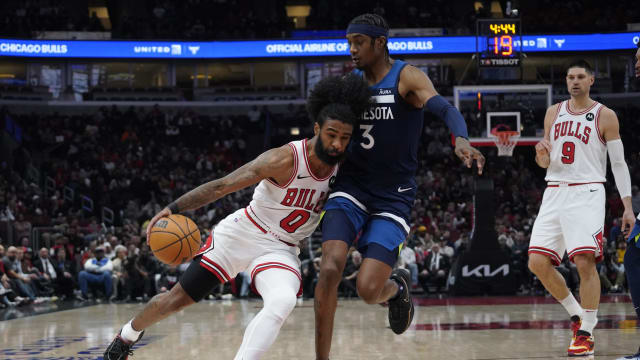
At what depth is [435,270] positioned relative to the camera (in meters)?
15.3

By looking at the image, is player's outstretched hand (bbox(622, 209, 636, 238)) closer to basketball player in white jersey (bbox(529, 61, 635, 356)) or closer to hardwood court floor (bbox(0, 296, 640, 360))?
basketball player in white jersey (bbox(529, 61, 635, 356))

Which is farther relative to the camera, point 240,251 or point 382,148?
point 382,148

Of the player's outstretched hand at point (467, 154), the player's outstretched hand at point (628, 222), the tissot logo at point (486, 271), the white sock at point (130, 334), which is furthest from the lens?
the tissot logo at point (486, 271)

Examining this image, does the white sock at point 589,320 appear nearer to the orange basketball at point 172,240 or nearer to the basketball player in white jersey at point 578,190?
the basketball player in white jersey at point 578,190

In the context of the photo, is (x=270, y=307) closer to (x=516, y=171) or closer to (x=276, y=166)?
(x=276, y=166)

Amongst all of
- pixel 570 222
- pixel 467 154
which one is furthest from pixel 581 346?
pixel 467 154

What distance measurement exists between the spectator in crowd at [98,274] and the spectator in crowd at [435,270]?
609 centimetres

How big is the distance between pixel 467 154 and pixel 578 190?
222cm

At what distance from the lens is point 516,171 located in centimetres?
2398

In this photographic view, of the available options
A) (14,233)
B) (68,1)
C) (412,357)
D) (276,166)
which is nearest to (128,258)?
(14,233)

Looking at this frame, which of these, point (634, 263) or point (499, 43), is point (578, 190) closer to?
point (634, 263)

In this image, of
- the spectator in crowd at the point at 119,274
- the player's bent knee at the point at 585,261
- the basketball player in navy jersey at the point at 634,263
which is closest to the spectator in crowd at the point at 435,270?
the spectator in crowd at the point at 119,274

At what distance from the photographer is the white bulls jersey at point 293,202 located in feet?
14.5

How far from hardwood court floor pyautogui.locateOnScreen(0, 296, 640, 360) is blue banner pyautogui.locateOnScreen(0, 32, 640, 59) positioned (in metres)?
19.0
